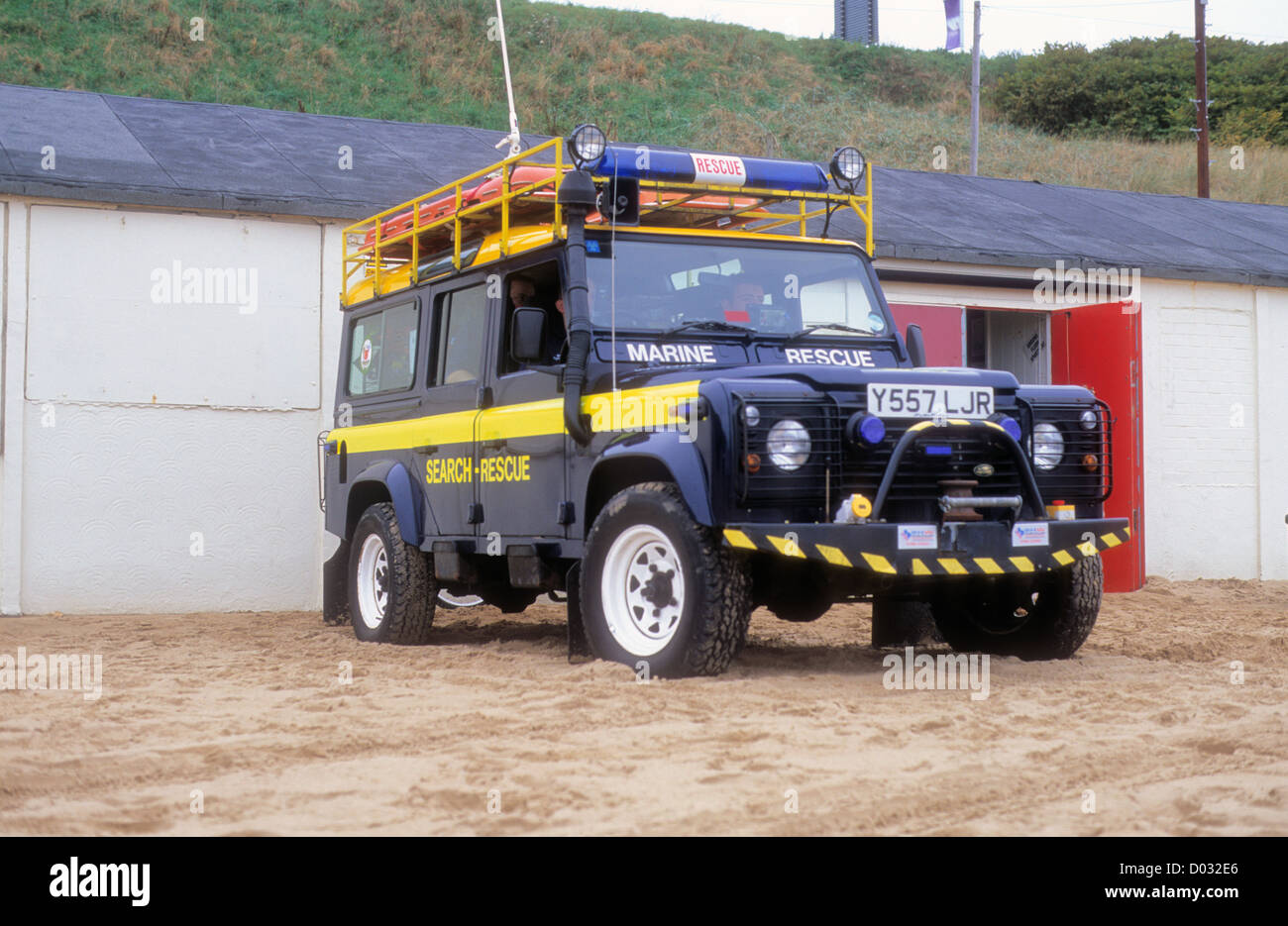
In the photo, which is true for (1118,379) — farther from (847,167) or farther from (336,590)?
(336,590)

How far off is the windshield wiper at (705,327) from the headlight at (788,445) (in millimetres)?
1262

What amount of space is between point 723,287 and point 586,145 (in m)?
1.03

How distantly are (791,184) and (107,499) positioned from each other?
249 inches

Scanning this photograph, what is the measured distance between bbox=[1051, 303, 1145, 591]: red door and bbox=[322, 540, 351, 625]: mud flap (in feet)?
21.6

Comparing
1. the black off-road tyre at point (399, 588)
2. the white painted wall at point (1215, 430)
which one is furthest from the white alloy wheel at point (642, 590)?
the white painted wall at point (1215, 430)

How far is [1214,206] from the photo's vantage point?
19469 millimetres

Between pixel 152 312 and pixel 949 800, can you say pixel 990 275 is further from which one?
pixel 949 800

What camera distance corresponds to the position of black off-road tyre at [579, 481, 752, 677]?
21.3ft

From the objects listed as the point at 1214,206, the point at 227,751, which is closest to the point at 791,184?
the point at 227,751

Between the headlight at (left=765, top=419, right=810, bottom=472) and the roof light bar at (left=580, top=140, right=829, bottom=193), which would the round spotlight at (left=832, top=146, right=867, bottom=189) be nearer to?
the roof light bar at (left=580, top=140, right=829, bottom=193)

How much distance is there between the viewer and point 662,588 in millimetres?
6832

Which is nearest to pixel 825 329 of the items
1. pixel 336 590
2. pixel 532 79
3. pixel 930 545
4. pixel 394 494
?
pixel 930 545

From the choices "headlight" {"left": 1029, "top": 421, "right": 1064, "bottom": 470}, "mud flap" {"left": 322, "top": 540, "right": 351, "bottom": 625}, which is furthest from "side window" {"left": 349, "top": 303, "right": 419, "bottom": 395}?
"headlight" {"left": 1029, "top": 421, "right": 1064, "bottom": 470}
